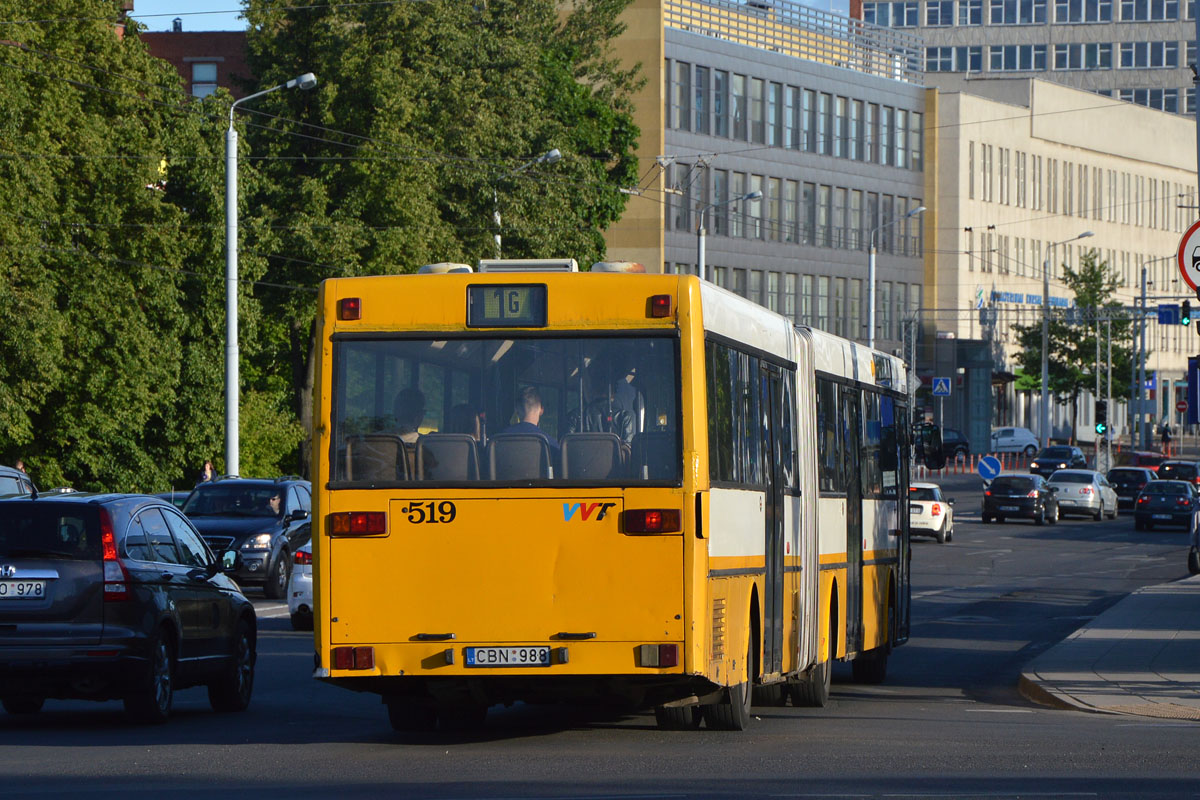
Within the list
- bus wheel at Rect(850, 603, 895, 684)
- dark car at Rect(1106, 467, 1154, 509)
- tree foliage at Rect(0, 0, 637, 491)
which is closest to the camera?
bus wheel at Rect(850, 603, 895, 684)

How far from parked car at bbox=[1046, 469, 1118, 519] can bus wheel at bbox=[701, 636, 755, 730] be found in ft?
163

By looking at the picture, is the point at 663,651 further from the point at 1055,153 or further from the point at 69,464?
the point at 1055,153

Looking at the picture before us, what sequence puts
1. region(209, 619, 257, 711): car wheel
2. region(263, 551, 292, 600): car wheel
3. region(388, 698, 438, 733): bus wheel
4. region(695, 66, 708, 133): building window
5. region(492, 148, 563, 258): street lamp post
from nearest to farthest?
region(388, 698, 438, 733): bus wheel, region(209, 619, 257, 711): car wheel, region(263, 551, 292, 600): car wheel, region(492, 148, 563, 258): street lamp post, region(695, 66, 708, 133): building window

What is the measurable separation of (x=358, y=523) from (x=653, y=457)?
1722 millimetres

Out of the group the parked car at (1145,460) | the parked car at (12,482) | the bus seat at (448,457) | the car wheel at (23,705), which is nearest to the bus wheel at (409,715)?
the bus seat at (448,457)

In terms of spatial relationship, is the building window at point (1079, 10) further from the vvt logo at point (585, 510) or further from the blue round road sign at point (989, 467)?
the vvt logo at point (585, 510)

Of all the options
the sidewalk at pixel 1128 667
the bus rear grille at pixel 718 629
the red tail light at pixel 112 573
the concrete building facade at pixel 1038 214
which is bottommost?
the sidewalk at pixel 1128 667

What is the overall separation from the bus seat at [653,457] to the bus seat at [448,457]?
92cm

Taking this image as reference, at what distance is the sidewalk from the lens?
16.5 metres

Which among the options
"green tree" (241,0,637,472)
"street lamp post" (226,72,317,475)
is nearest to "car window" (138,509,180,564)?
"street lamp post" (226,72,317,475)

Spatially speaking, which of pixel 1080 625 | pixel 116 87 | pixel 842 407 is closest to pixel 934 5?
pixel 116 87

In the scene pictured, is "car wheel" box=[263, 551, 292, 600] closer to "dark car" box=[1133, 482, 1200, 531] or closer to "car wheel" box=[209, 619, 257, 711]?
"car wheel" box=[209, 619, 257, 711]

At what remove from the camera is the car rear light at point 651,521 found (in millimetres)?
12070

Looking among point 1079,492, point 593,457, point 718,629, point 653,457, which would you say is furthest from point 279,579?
point 1079,492
